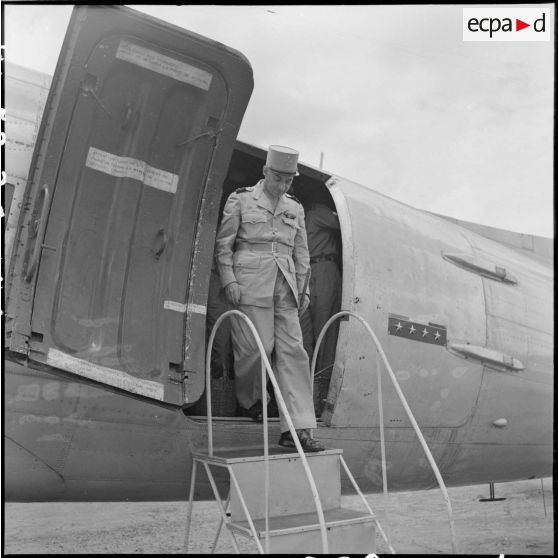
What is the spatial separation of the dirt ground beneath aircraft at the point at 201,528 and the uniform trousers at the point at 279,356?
7.19 feet

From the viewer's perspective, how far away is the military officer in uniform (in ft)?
11.7

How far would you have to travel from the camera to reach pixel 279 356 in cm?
363

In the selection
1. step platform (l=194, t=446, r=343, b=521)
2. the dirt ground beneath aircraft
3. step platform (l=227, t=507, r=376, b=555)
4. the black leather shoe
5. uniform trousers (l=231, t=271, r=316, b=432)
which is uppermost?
uniform trousers (l=231, t=271, r=316, b=432)

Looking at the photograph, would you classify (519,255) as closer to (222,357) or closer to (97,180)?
(222,357)

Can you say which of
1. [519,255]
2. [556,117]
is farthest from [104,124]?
[519,255]

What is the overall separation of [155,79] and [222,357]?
168 cm

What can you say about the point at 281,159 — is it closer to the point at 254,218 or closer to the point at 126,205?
the point at 254,218

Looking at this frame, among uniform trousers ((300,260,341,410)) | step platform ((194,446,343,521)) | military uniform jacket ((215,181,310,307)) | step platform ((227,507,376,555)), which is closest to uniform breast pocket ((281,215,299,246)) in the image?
military uniform jacket ((215,181,310,307))

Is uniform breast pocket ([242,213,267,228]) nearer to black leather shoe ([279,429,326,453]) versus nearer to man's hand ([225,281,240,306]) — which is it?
man's hand ([225,281,240,306])

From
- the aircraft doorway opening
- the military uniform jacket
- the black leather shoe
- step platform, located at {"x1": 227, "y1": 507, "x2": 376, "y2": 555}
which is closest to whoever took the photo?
step platform, located at {"x1": 227, "y1": 507, "x2": 376, "y2": 555}

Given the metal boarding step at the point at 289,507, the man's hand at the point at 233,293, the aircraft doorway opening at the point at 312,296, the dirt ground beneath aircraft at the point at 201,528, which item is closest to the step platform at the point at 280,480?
the metal boarding step at the point at 289,507

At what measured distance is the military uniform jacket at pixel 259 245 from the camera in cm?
366

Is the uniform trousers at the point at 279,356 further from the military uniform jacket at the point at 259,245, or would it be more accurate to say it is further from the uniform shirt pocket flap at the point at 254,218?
the uniform shirt pocket flap at the point at 254,218

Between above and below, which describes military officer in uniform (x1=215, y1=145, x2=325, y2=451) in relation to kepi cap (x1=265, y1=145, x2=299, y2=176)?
below
